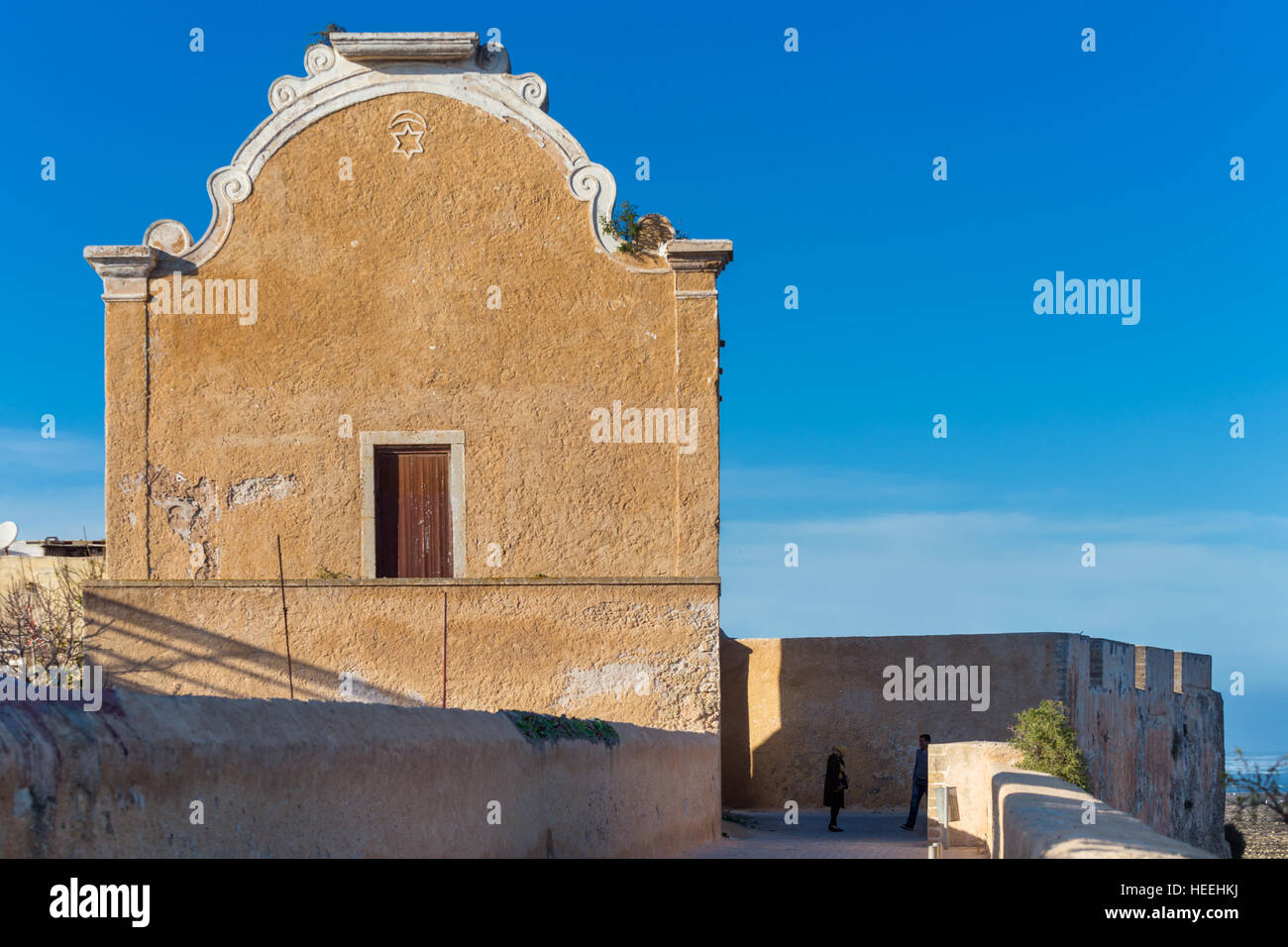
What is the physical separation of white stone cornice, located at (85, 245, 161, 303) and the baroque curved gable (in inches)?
16.5

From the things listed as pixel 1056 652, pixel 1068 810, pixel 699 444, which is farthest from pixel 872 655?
pixel 1068 810

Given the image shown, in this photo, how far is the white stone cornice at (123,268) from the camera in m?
15.1

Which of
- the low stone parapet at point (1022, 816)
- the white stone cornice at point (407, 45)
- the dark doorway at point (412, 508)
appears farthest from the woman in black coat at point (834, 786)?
the white stone cornice at point (407, 45)

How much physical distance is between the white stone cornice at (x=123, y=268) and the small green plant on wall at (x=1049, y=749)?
33.9 feet

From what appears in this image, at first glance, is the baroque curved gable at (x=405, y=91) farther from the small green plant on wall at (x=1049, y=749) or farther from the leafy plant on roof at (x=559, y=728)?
the leafy plant on roof at (x=559, y=728)

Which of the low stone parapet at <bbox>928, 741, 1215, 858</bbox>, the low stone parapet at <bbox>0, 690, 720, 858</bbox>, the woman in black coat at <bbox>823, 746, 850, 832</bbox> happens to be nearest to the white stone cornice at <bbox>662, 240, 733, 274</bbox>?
the low stone parapet at <bbox>928, 741, 1215, 858</bbox>

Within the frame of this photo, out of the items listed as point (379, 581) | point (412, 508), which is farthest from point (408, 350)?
point (379, 581)

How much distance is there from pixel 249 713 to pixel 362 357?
35.2ft

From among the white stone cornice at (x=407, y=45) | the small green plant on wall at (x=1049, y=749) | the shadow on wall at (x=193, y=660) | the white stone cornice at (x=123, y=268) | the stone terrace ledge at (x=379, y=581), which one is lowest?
the small green plant on wall at (x=1049, y=749)

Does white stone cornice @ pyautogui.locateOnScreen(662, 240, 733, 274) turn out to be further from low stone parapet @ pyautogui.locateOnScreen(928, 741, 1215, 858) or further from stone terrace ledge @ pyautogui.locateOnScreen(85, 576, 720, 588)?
low stone parapet @ pyautogui.locateOnScreen(928, 741, 1215, 858)

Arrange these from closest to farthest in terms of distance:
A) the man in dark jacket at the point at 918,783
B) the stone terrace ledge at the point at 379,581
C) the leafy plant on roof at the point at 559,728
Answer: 1. the leafy plant on roof at the point at 559,728
2. the stone terrace ledge at the point at 379,581
3. the man in dark jacket at the point at 918,783

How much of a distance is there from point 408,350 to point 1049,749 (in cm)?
784

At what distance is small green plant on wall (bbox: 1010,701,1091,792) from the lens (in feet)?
41.3
